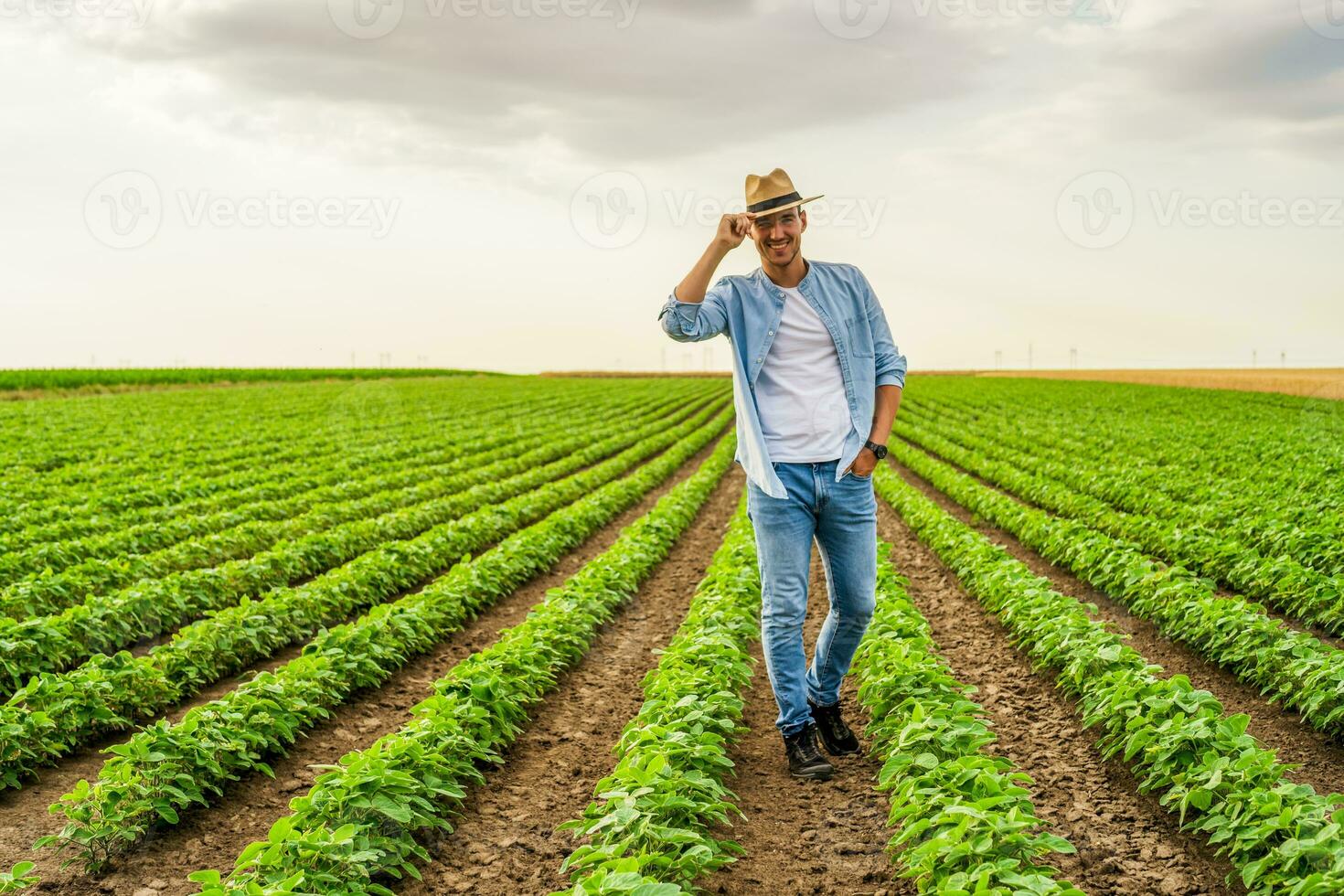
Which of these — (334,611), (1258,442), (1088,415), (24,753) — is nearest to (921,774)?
(24,753)

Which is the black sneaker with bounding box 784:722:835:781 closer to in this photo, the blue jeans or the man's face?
the blue jeans

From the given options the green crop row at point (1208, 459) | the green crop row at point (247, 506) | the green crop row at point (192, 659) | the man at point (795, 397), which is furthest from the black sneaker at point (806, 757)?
the green crop row at point (247, 506)

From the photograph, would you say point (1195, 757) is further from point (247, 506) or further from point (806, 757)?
point (247, 506)

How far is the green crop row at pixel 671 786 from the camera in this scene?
3655 millimetres

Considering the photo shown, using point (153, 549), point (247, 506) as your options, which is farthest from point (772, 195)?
point (247, 506)

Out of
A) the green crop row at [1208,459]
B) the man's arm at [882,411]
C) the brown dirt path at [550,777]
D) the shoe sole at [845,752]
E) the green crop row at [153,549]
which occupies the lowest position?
the brown dirt path at [550,777]

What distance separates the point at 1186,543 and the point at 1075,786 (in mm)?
6630

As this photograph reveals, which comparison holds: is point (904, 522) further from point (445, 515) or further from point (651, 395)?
point (651, 395)

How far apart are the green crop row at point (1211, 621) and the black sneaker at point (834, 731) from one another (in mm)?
2845

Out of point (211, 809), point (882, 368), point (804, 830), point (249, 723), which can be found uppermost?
point (882, 368)

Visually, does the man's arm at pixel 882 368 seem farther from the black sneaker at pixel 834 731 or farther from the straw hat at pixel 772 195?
the black sneaker at pixel 834 731

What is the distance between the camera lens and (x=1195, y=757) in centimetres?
461

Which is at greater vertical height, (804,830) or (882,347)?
(882,347)

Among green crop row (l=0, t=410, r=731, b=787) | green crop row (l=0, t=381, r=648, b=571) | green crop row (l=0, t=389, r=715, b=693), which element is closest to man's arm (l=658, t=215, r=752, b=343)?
green crop row (l=0, t=410, r=731, b=787)
